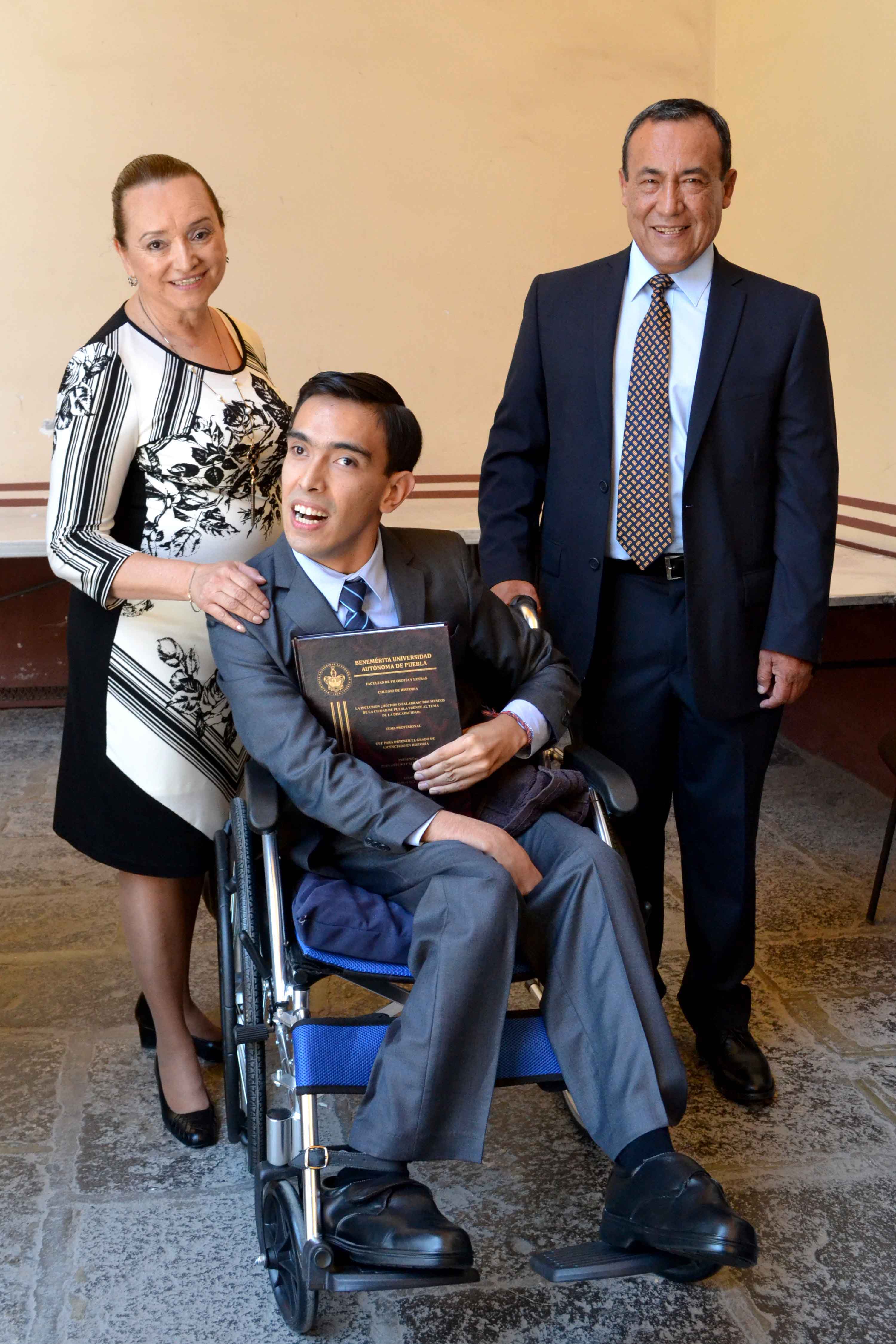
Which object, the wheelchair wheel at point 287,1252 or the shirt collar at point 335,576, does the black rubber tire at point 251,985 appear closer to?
the wheelchair wheel at point 287,1252

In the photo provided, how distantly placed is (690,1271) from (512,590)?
129cm

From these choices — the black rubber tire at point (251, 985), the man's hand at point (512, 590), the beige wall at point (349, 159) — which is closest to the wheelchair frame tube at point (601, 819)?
the man's hand at point (512, 590)

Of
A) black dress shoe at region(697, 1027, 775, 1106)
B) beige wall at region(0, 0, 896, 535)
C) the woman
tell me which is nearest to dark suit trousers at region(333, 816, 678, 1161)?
the woman

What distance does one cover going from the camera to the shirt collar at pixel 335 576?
208 cm

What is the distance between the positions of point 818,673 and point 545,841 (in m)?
2.81

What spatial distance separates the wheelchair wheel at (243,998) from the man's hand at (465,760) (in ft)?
0.98

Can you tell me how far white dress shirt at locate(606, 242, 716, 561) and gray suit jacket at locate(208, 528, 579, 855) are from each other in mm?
346

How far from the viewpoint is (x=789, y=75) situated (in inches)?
180

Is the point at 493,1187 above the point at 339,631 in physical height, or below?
below

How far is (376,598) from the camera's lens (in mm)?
2145

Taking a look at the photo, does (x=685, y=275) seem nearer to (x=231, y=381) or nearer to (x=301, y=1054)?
(x=231, y=381)

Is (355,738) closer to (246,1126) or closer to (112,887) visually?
(246,1126)

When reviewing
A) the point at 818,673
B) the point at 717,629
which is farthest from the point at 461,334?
the point at 717,629

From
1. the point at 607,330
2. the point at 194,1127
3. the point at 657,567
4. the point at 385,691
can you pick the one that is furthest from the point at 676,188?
the point at 194,1127
